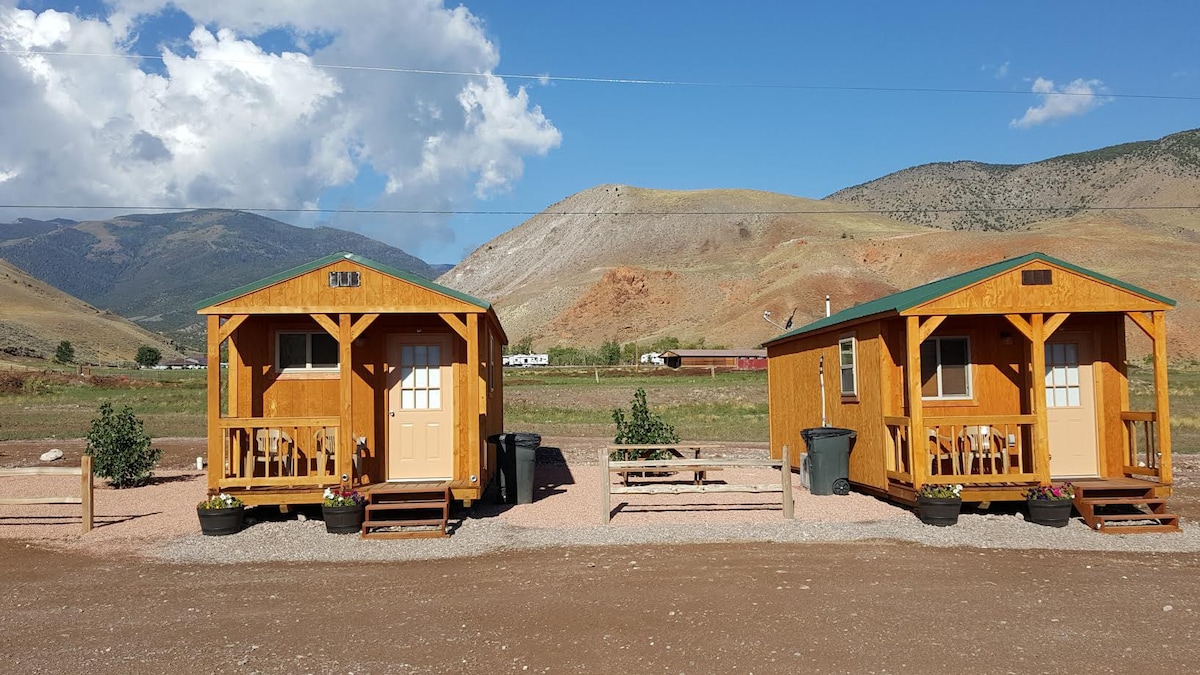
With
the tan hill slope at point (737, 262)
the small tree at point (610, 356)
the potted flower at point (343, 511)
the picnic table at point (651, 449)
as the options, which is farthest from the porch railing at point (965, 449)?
the tan hill slope at point (737, 262)

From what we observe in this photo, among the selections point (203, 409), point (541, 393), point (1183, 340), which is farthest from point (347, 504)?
point (1183, 340)

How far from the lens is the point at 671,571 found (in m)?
8.82

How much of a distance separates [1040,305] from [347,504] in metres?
9.53

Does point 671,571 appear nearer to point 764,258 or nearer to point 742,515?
point 742,515

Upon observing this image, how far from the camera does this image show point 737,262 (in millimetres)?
118688

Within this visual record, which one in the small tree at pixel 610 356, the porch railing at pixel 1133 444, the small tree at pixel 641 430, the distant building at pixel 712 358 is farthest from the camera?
the small tree at pixel 610 356

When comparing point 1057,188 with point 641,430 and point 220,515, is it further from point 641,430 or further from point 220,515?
point 220,515

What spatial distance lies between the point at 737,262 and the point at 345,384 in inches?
4335

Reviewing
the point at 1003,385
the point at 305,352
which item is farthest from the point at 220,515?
the point at 1003,385

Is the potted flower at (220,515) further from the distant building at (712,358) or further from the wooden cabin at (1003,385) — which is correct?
the distant building at (712,358)

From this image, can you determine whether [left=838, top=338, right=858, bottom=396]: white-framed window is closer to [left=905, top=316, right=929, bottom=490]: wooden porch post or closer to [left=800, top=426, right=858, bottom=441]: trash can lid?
[left=800, top=426, right=858, bottom=441]: trash can lid

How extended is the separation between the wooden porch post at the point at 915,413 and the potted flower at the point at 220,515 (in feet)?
28.9

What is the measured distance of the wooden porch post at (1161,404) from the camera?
37.5 feet

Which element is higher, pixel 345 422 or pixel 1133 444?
pixel 345 422
